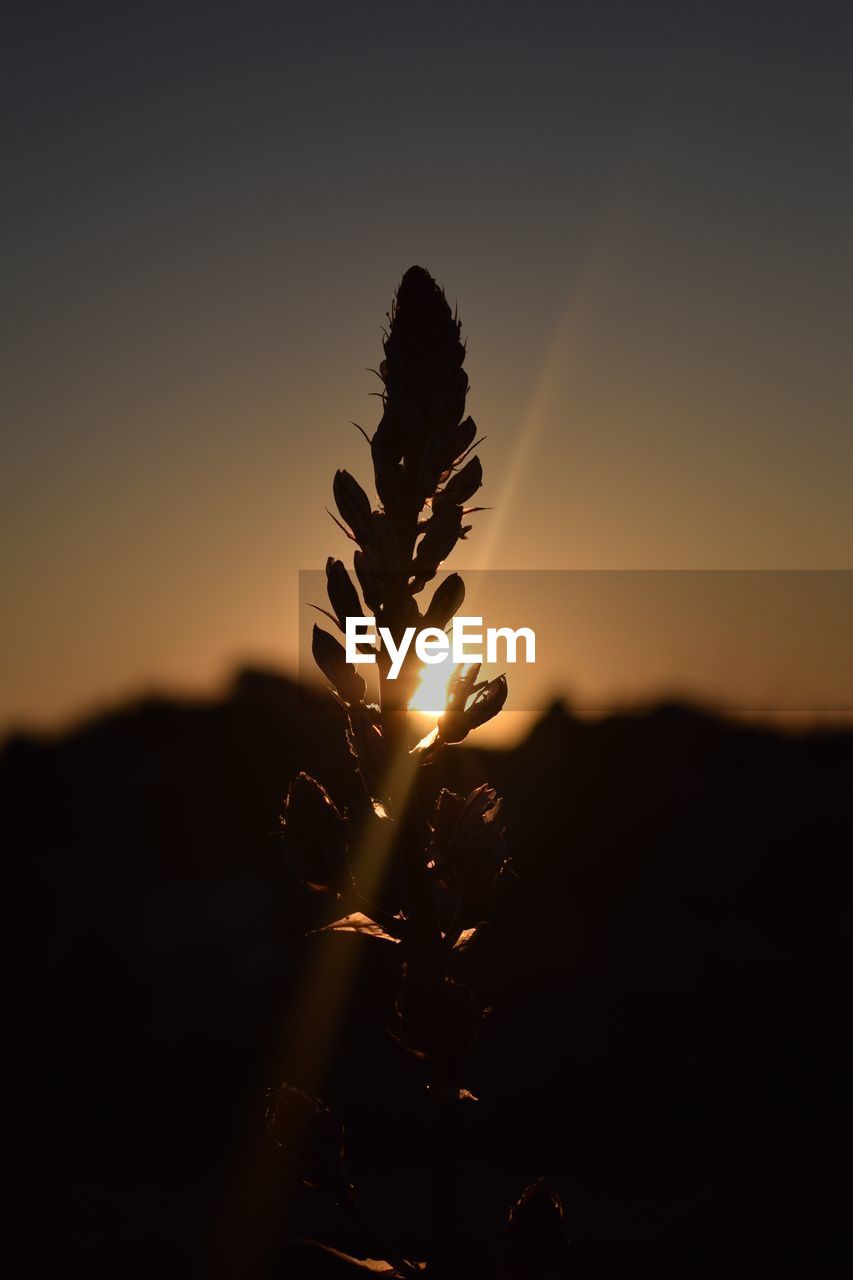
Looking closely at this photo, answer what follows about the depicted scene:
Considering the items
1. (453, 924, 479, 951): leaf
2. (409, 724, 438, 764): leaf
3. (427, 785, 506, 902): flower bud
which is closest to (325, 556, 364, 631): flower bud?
(409, 724, 438, 764): leaf

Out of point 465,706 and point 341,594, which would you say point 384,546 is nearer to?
point 341,594

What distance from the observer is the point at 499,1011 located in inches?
565

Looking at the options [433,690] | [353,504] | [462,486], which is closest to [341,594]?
[353,504]

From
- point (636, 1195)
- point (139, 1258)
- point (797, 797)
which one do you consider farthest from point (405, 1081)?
point (797, 797)

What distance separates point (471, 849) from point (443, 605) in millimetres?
893

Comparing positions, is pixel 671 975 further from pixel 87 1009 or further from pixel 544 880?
pixel 87 1009

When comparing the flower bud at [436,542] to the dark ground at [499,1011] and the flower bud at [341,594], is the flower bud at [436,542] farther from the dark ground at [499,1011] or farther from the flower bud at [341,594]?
the dark ground at [499,1011]

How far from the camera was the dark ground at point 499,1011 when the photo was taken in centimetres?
1623

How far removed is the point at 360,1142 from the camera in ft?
61.4

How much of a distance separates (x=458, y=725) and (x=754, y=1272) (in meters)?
13.6

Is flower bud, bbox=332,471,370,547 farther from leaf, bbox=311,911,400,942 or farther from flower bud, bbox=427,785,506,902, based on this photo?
leaf, bbox=311,911,400,942

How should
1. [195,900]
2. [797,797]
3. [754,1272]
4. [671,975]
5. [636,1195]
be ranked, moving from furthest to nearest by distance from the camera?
[797,797], [195,900], [671,975], [636,1195], [754,1272]

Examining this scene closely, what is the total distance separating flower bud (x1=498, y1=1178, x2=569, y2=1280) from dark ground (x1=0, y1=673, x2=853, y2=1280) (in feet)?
40.5
